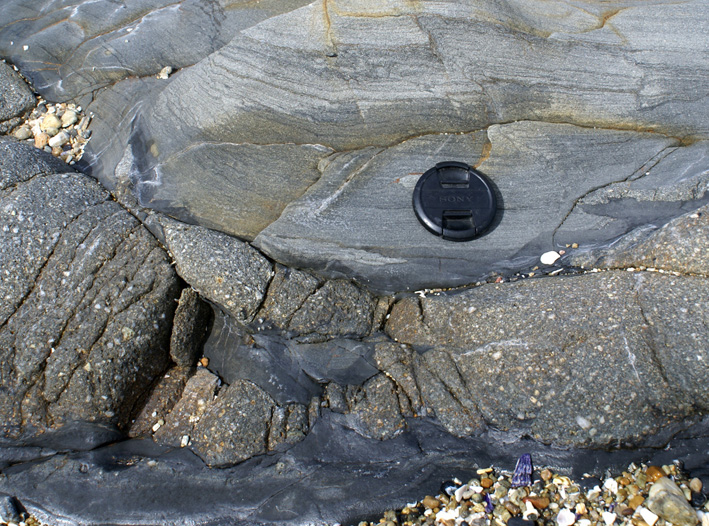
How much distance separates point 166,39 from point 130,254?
2430mm

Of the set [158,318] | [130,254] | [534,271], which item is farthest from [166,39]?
[534,271]

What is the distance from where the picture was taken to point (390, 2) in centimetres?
403

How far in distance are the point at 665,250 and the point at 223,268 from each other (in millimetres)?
2780

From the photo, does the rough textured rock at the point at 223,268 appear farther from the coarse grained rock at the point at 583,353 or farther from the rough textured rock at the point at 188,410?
the coarse grained rock at the point at 583,353

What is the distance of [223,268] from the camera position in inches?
124

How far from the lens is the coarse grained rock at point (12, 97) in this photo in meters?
4.31

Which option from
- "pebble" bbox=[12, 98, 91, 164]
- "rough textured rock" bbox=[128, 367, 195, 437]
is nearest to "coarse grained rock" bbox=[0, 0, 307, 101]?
"pebble" bbox=[12, 98, 91, 164]

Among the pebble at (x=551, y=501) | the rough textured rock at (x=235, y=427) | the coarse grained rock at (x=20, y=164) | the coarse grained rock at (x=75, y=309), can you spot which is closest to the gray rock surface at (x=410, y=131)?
the coarse grained rock at (x=20, y=164)

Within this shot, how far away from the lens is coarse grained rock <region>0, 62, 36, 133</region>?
170 inches

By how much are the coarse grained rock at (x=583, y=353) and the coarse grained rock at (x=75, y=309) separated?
1688 millimetres

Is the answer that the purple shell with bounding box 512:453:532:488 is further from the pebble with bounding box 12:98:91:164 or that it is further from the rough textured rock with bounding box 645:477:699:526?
the pebble with bounding box 12:98:91:164

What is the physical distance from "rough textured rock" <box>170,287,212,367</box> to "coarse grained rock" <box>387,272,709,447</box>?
1374 millimetres

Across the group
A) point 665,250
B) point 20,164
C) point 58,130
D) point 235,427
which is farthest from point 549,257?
point 58,130

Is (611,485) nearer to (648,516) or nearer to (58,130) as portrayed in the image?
(648,516)
